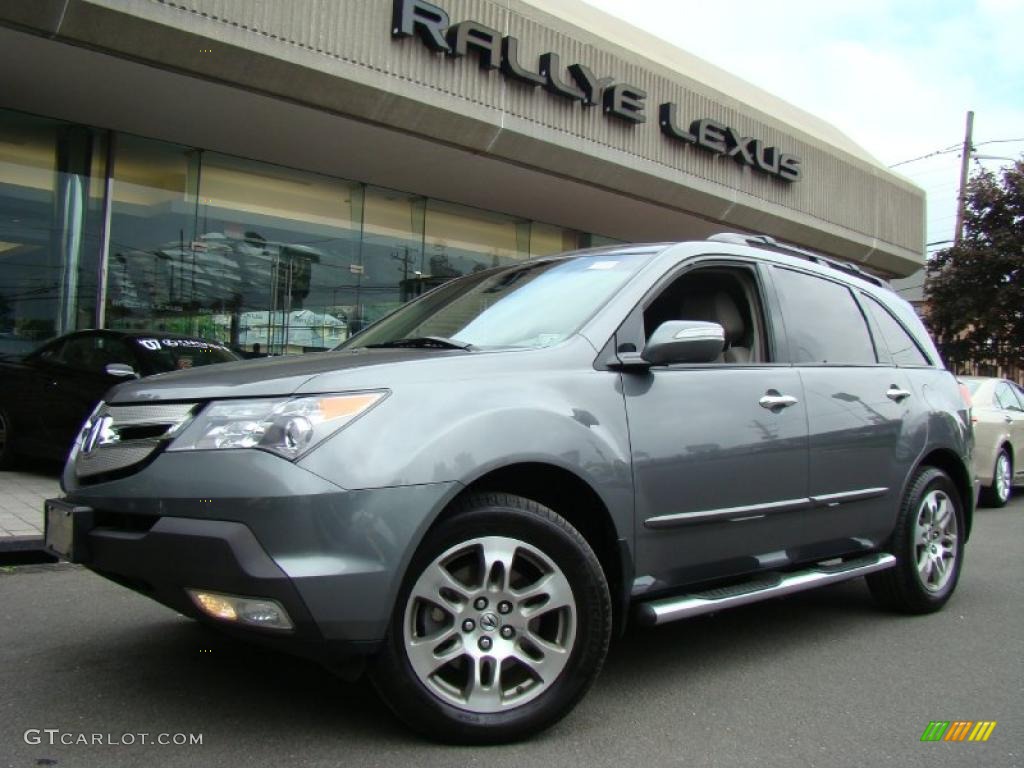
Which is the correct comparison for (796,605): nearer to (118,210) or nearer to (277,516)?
(277,516)

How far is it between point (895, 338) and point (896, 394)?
0.54 m

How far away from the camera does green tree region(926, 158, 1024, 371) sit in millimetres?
17297

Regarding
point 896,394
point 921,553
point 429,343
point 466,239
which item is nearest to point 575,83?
point 466,239

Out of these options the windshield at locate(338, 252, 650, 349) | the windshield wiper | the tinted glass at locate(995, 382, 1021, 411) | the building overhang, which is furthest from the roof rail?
the tinted glass at locate(995, 382, 1021, 411)

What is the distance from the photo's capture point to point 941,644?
13.7 feet

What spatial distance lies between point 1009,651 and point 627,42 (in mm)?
11565

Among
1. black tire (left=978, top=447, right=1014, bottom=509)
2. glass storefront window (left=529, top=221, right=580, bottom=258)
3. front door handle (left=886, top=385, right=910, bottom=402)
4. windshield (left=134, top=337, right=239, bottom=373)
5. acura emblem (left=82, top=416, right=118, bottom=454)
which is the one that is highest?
glass storefront window (left=529, top=221, right=580, bottom=258)

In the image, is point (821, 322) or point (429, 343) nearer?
point (429, 343)

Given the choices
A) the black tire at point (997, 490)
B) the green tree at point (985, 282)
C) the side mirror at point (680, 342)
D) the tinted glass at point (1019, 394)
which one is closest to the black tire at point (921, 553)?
the side mirror at point (680, 342)

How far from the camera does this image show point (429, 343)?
3.33 m

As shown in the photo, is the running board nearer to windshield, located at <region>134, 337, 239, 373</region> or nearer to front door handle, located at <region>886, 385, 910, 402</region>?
front door handle, located at <region>886, 385, 910, 402</region>

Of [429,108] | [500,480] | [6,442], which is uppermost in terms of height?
[429,108]

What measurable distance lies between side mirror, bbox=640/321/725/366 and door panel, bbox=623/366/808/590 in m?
→ 0.11

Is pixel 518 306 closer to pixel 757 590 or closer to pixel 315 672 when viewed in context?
pixel 757 590
